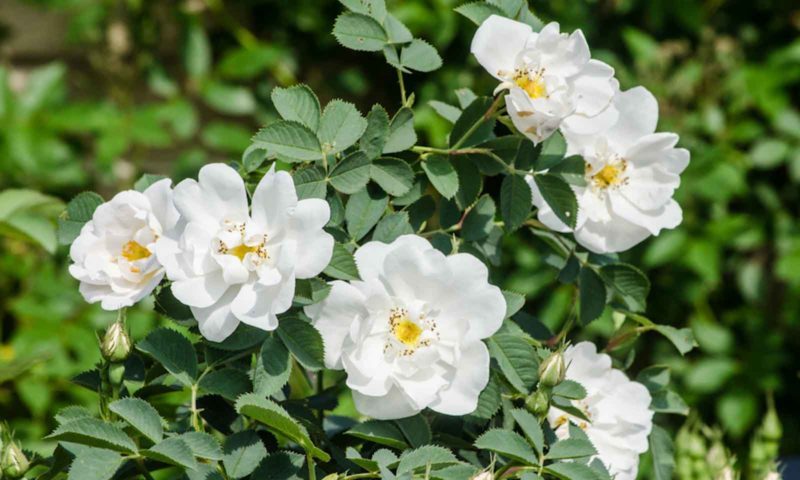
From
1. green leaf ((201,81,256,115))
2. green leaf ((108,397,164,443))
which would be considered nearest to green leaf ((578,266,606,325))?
green leaf ((108,397,164,443))

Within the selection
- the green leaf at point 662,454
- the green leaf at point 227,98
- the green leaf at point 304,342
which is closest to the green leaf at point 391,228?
the green leaf at point 304,342

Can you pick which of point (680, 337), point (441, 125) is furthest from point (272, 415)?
point (441, 125)

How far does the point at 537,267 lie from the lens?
2.67 meters

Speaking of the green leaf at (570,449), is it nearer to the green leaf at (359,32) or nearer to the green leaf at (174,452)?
the green leaf at (174,452)

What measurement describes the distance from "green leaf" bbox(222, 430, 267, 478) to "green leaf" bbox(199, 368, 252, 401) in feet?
0.13

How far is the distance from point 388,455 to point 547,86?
36cm

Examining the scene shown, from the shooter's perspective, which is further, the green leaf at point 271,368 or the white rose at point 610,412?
the white rose at point 610,412

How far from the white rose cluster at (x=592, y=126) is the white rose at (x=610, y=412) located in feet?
0.38

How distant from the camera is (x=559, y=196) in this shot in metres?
0.95

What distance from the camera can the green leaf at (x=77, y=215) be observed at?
0.97 m

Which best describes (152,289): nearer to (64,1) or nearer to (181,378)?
(181,378)

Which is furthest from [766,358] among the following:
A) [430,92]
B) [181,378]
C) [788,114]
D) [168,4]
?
[181,378]

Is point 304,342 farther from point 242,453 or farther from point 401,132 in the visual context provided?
point 401,132

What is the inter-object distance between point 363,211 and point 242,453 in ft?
0.80
